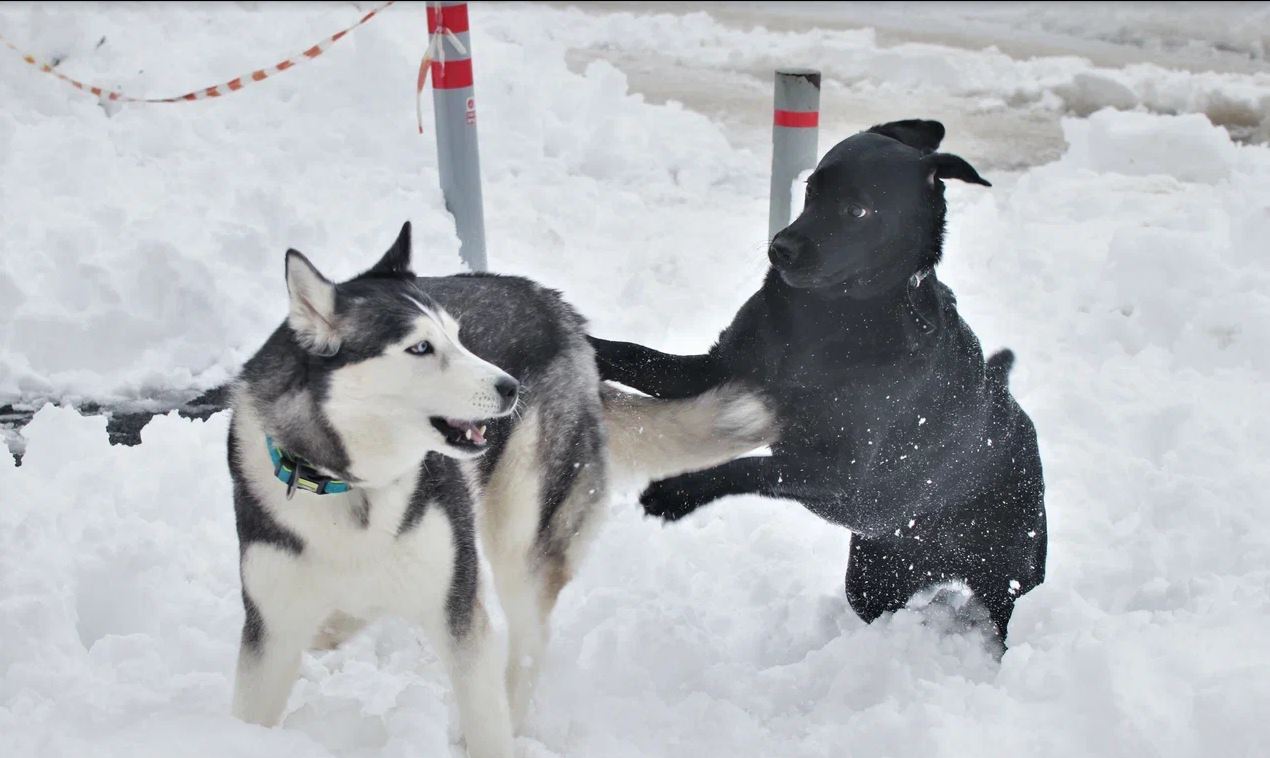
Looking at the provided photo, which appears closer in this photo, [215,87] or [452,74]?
[452,74]

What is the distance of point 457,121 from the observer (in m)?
5.66

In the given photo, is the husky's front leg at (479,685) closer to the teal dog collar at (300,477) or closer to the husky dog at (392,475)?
the husky dog at (392,475)

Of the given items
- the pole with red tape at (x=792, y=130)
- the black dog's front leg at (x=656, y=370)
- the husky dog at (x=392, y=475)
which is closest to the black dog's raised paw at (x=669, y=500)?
the black dog's front leg at (x=656, y=370)

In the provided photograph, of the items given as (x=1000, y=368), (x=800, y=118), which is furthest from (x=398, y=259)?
(x=800, y=118)

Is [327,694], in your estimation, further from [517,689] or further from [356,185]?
[356,185]

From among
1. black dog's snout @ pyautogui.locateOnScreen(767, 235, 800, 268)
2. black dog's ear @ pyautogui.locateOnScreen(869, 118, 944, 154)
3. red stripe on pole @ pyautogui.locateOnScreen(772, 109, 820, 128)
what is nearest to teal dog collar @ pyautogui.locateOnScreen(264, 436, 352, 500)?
black dog's snout @ pyautogui.locateOnScreen(767, 235, 800, 268)

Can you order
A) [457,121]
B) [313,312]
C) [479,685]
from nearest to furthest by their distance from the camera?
[313,312]
[479,685]
[457,121]

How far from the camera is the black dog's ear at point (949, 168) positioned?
321 cm

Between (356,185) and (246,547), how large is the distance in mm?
4211

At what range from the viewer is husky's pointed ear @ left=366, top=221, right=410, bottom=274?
2904 millimetres

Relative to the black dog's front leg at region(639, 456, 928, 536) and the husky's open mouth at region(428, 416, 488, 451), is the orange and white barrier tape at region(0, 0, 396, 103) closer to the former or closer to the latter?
the black dog's front leg at region(639, 456, 928, 536)

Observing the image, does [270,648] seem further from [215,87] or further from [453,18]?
A: [215,87]

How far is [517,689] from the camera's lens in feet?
10.7

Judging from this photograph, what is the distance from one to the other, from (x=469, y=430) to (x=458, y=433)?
0.04m
